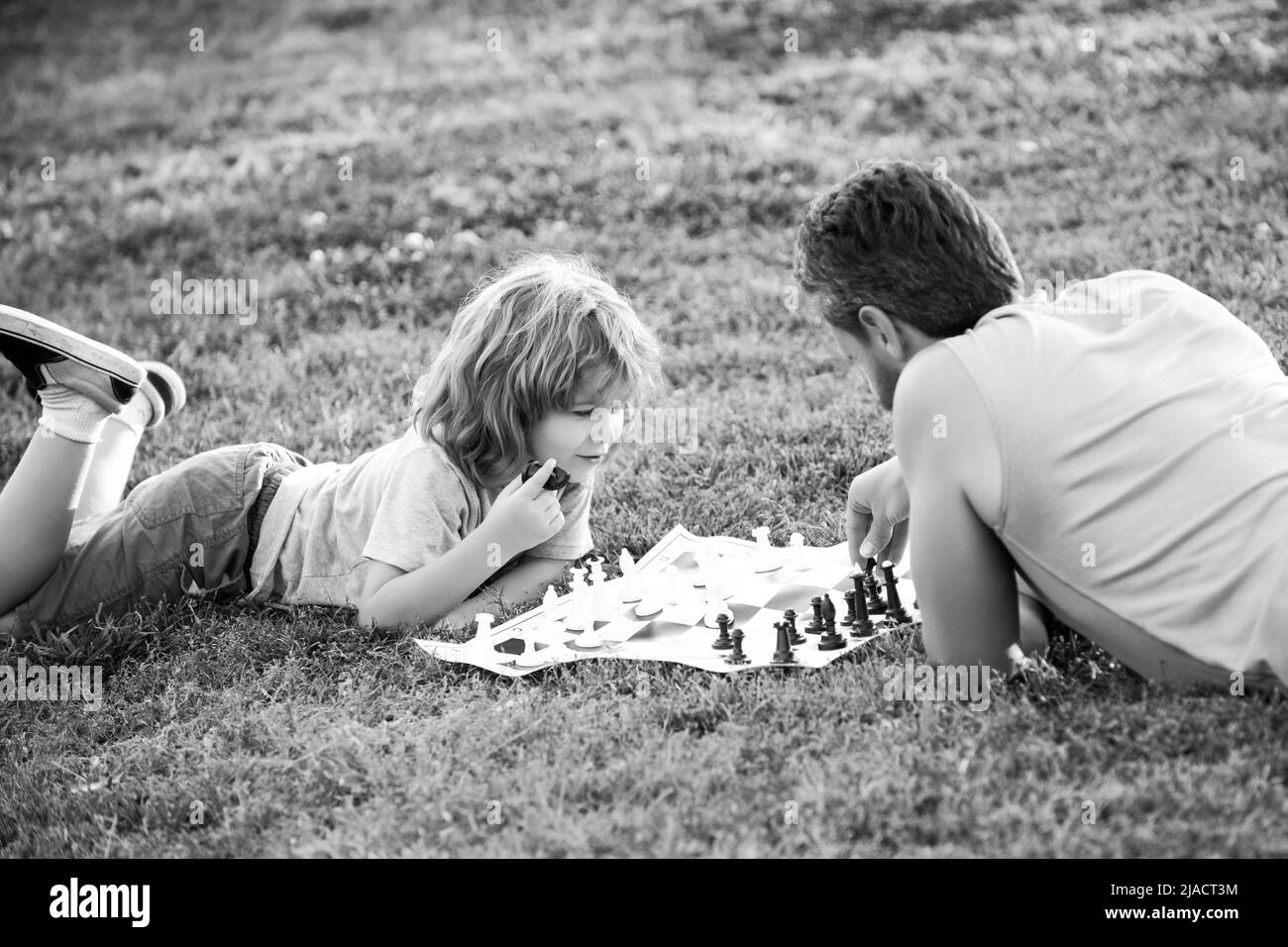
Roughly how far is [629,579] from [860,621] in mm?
943

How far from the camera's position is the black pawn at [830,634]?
3.73 metres

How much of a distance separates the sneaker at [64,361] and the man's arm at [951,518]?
276cm

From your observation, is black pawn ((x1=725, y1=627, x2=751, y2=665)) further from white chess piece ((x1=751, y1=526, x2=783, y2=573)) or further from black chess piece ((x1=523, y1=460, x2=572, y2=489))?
black chess piece ((x1=523, y1=460, x2=572, y2=489))

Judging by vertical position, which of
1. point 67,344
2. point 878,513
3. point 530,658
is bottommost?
point 530,658

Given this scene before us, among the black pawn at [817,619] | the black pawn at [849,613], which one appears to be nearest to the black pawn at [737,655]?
the black pawn at [817,619]

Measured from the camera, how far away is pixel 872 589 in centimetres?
397

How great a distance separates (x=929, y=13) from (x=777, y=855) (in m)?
9.59

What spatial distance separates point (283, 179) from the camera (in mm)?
9133

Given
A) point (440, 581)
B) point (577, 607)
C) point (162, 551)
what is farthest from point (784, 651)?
point (162, 551)

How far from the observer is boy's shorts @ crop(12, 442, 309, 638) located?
452 cm

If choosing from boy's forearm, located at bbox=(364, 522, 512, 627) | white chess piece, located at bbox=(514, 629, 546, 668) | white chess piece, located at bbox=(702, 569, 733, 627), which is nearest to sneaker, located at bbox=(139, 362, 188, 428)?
boy's forearm, located at bbox=(364, 522, 512, 627)

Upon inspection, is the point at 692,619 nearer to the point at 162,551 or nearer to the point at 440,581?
the point at 440,581
